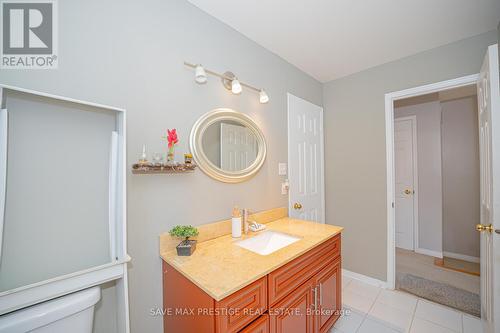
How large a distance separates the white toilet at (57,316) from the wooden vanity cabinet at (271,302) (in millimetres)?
378

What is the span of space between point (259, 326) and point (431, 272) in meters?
2.78

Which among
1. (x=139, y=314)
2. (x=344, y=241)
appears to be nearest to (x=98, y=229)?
(x=139, y=314)

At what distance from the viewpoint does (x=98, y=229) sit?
1.02m

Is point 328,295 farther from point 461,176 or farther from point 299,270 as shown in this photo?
point 461,176

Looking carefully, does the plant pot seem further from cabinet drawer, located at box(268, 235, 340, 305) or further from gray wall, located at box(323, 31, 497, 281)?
gray wall, located at box(323, 31, 497, 281)

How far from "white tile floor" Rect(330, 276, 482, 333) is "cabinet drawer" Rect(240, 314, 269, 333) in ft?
3.47

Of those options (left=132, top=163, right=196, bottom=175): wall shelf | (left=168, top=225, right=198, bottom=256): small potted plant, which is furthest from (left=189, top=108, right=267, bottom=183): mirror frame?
(left=168, top=225, right=198, bottom=256): small potted plant

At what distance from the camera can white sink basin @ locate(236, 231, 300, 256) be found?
4.91 feet

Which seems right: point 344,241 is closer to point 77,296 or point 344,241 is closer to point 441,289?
point 441,289

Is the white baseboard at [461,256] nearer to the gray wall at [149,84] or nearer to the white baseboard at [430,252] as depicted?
the white baseboard at [430,252]

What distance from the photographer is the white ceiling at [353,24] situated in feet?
4.72

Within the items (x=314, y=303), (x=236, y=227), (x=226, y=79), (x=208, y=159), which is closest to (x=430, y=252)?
(x=314, y=303)

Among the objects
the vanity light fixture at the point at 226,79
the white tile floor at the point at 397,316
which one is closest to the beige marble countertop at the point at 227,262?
the white tile floor at the point at 397,316

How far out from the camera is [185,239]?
1.25m
